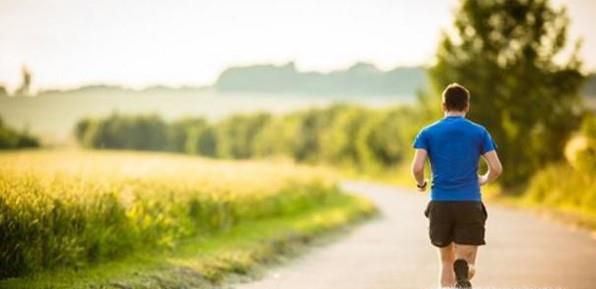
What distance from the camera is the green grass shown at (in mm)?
11344

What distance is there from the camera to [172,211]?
17109mm

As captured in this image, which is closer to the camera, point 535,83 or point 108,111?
point 535,83

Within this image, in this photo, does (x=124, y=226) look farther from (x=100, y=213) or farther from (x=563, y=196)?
(x=563, y=196)

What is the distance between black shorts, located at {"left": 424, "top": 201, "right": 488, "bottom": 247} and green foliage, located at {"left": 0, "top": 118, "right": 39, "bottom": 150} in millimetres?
49892

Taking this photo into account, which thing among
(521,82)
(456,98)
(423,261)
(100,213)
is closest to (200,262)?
(100,213)

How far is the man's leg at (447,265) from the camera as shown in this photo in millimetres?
9250

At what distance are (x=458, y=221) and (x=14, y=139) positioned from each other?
171 feet

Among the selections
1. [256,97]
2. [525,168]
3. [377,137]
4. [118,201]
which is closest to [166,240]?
[118,201]

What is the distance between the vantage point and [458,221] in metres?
9.02

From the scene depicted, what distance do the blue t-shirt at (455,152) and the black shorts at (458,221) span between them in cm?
7

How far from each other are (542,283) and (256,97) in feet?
537

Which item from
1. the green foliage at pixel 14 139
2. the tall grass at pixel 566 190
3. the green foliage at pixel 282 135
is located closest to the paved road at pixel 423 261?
the tall grass at pixel 566 190

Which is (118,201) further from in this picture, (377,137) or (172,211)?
(377,137)

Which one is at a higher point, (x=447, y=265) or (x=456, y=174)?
(x=456, y=174)
